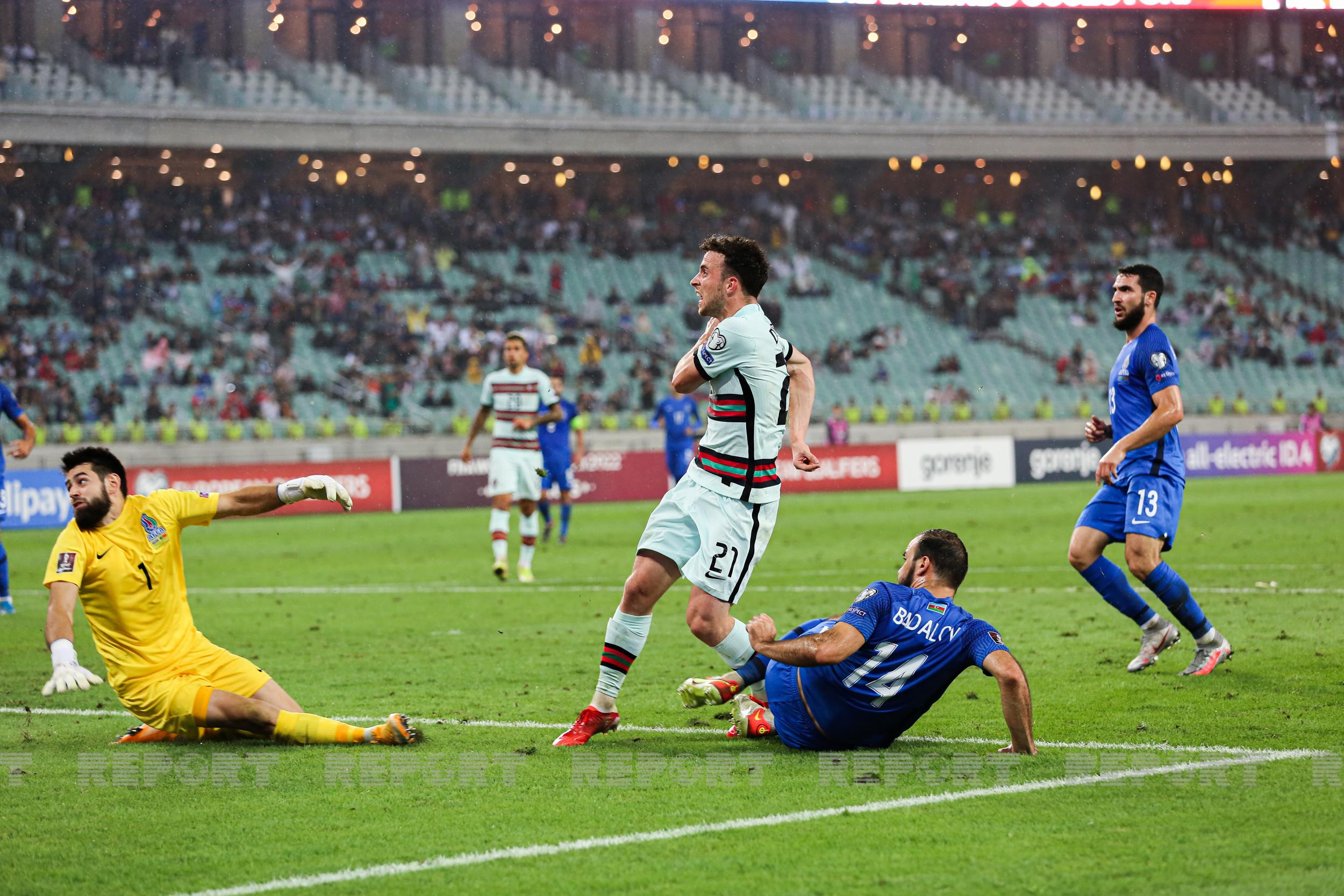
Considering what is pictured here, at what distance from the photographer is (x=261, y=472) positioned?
27.4 metres

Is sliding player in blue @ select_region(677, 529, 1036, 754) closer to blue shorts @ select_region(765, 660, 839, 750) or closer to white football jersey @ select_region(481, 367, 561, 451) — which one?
blue shorts @ select_region(765, 660, 839, 750)

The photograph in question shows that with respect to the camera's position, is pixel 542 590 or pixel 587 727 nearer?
pixel 587 727

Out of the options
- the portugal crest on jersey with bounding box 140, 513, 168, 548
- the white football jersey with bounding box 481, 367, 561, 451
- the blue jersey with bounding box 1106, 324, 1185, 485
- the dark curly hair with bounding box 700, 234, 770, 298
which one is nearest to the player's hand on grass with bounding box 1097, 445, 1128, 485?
the blue jersey with bounding box 1106, 324, 1185, 485

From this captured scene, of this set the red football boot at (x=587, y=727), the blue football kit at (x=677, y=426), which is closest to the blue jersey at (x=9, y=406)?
the red football boot at (x=587, y=727)

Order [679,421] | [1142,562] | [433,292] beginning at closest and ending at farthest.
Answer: [1142,562] < [679,421] < [433,292]

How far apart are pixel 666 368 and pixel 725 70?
14.9 m

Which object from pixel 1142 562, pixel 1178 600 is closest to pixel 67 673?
pixel 1142 562

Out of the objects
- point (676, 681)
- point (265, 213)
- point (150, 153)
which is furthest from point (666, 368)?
point (676, 681)

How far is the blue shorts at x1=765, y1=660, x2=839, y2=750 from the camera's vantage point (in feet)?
20.2

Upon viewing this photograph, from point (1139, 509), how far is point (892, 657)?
10.1 feet

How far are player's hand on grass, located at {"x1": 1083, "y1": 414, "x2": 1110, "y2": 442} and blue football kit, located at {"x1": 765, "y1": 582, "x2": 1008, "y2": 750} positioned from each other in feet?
10.0

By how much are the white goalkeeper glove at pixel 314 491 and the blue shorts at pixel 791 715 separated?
77.2 inches

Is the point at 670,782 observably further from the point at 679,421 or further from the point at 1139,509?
the point at 679,421

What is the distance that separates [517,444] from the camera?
1551 cm
